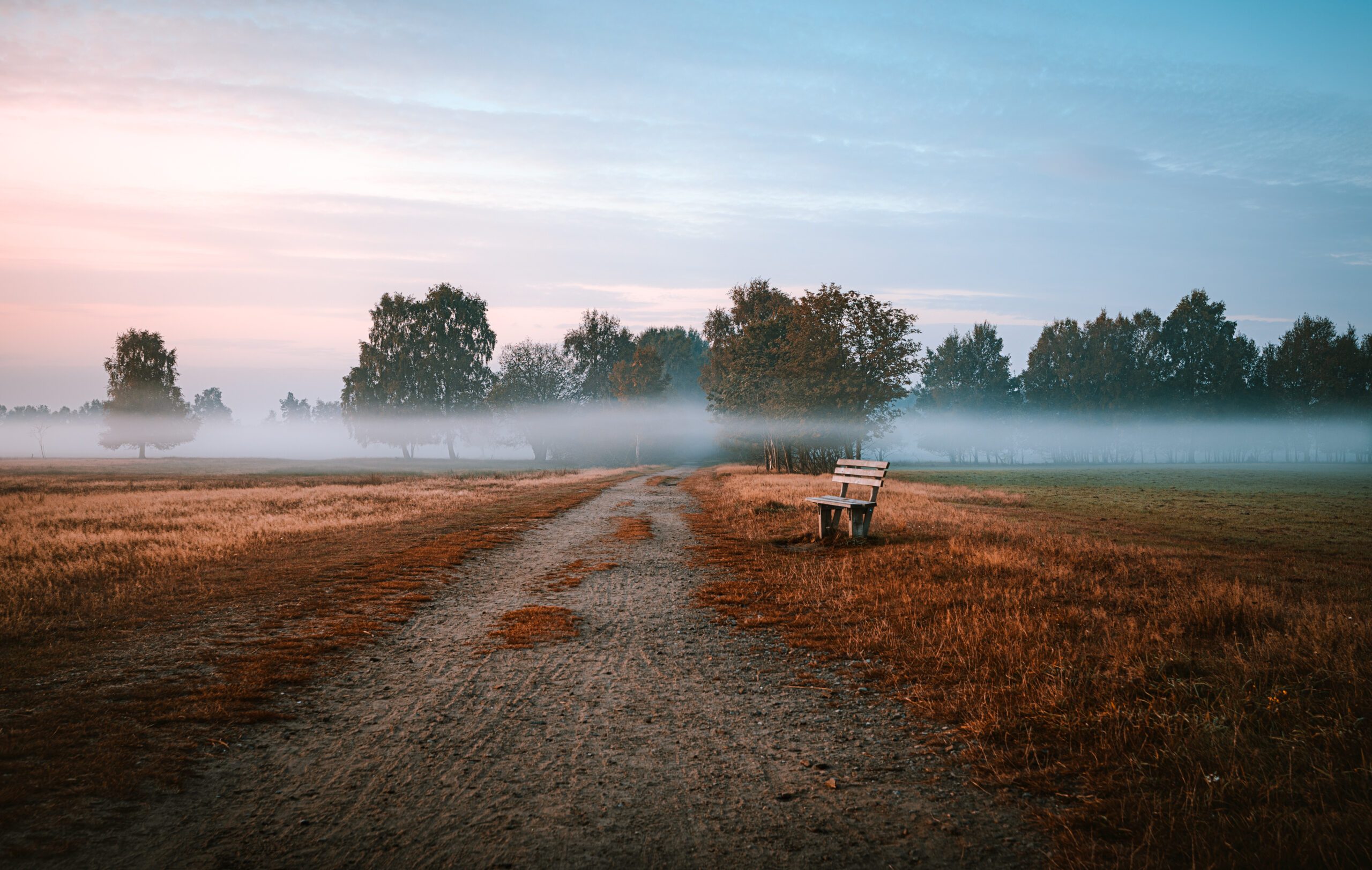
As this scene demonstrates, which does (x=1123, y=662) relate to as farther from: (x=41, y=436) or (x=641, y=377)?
(x=41, y=436)

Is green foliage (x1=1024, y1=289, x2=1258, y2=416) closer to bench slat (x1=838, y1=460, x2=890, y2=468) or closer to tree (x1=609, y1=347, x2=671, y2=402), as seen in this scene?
tree (x1=609, y1=347, x2=671, y2=402)

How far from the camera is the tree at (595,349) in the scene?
8731cm

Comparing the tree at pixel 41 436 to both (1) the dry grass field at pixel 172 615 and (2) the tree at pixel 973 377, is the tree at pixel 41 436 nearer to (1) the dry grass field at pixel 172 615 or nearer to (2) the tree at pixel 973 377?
(1) the dry grass field at pixel 172 615

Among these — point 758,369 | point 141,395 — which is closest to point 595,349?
point 758,369

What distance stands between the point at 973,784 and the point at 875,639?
3.14m

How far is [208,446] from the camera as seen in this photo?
174 m

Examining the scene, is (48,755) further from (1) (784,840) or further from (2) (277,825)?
(1) (784,840)

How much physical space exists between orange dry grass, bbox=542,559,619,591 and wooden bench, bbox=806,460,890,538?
459 cm

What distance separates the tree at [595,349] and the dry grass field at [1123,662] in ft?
240

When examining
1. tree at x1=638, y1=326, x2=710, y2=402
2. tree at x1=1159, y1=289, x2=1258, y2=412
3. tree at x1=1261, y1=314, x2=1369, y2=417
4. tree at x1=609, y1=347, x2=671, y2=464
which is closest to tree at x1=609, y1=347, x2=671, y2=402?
tree at x1=609, y1=347, x2=671, y2=464

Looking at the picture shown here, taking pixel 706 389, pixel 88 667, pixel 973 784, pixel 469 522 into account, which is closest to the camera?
pixel 973 784

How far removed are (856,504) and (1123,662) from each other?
781cm

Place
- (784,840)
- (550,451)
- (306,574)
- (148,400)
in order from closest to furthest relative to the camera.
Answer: (784,840)
(306,574)
(148,400)
(550,451)

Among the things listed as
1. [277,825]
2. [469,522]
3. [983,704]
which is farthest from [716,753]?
[469,522]
